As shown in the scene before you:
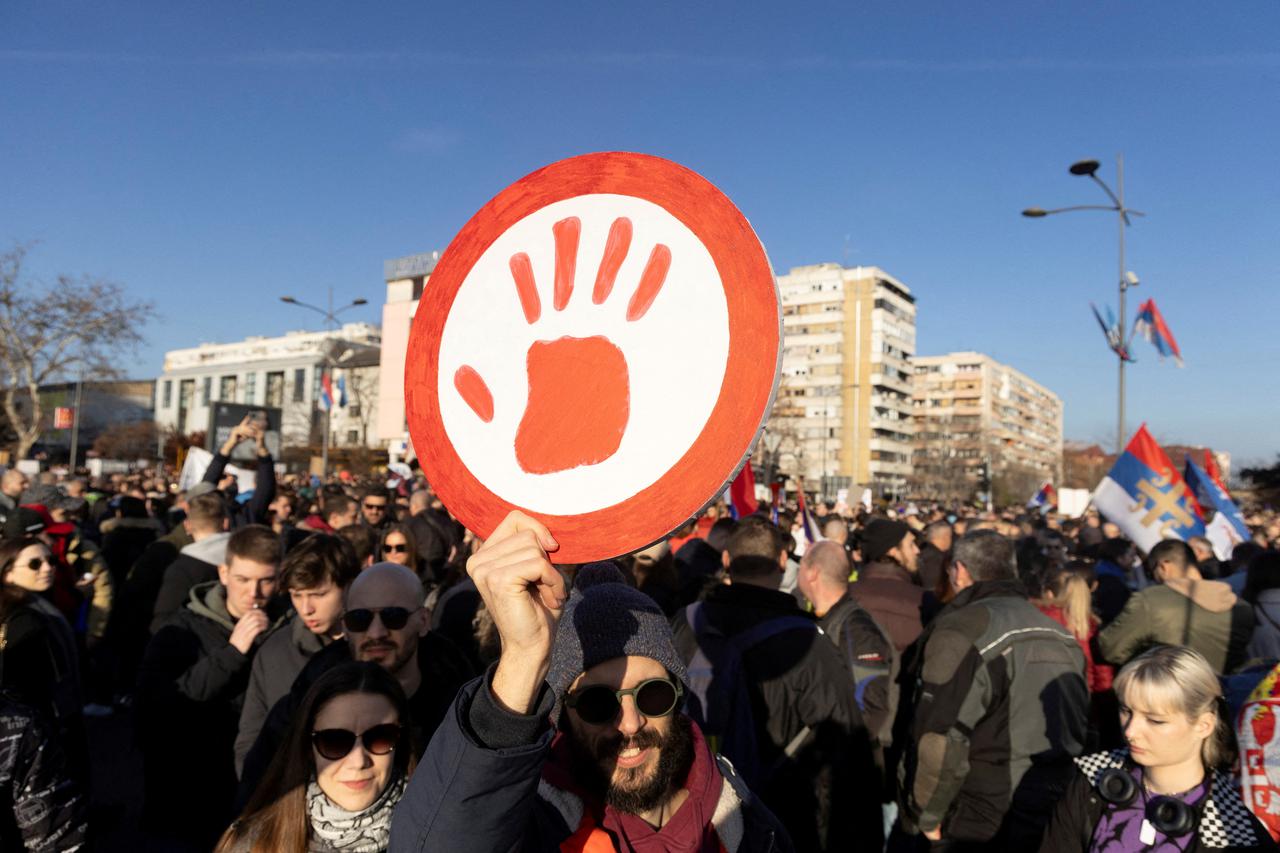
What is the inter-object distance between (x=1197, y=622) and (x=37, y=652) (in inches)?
254

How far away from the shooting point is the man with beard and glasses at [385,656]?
3.14m

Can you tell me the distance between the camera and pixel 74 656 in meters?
4.32

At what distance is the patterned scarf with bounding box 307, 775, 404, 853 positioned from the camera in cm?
237

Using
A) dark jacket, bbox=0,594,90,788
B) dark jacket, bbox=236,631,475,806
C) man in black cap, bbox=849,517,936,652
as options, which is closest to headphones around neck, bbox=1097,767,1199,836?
dark jacket, bbox=236,631,475,806

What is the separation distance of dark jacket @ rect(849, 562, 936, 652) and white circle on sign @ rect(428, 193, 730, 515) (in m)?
4.80

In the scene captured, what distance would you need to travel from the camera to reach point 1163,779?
282 cm

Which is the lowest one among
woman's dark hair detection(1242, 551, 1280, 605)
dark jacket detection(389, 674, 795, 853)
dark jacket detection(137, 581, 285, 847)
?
dark jacket detection(137, 581, 285, 847)

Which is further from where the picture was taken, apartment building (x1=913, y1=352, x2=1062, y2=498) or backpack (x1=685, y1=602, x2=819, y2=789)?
apartment building (x1=913, y1=352, x2=1062, y2=498)

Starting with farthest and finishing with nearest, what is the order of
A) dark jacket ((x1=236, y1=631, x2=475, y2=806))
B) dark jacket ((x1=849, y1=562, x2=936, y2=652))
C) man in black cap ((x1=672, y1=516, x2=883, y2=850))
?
dark jacket ((x1=849, y1=562, x2=936, y2=652)) → man in black cap ((x1=672, y1=516, x2=883, y2=850)) → dark jacket ((x1=236, y1=631, x2=475, y2=806))

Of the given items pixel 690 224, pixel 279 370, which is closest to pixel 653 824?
pixel 690 224

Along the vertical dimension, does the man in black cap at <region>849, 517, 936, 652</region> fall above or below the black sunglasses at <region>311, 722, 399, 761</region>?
below

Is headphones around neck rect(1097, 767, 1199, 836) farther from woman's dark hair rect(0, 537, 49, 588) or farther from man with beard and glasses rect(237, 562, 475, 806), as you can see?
woman's dark hair rect(0, 537, 49, 588)

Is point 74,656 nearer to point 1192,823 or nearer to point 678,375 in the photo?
point 678,375

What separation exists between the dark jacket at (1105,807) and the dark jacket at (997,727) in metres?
1.06
